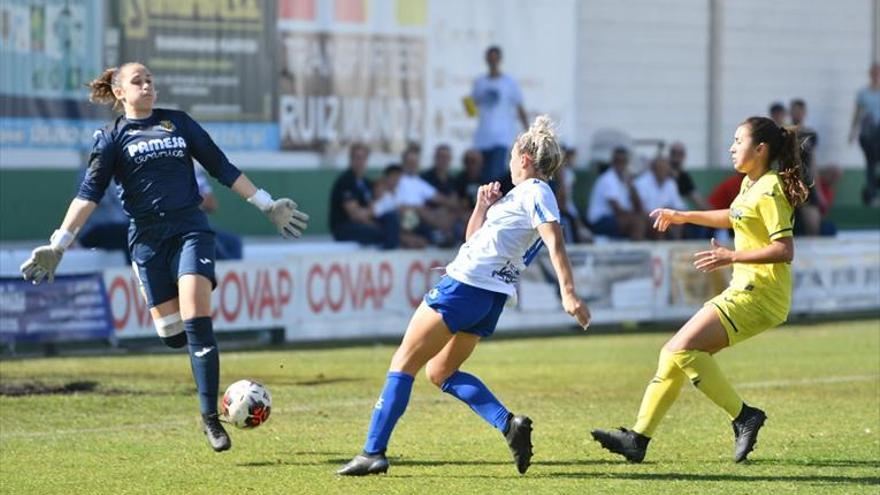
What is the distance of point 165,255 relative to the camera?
9.96 meters

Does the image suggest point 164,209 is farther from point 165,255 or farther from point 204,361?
point 204,361

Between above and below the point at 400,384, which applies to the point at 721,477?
below

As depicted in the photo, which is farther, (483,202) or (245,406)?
(245,406)

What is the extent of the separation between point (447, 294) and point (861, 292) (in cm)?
1443

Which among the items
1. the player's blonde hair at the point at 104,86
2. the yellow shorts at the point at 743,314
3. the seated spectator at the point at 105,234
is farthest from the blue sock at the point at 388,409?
the seated spectator at the point at 105,234

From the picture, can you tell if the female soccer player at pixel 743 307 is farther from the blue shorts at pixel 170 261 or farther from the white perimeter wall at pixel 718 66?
the white perimeter wall at pixel 718 66

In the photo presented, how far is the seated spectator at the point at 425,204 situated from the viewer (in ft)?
66.4


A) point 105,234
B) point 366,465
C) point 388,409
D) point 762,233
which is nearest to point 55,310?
point 105,234

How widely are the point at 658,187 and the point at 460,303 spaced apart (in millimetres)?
14751

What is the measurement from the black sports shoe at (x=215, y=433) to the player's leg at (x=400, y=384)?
0.85 metres

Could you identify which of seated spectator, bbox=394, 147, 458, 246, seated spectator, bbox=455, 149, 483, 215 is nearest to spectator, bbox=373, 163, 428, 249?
seated spectator, bbox=394, 147, 458, 246

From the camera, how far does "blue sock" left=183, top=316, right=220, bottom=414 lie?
31.8 ft

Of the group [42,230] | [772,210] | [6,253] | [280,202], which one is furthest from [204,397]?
[42,230]

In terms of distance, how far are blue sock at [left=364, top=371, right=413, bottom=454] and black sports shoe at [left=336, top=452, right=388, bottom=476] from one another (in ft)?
0.10
